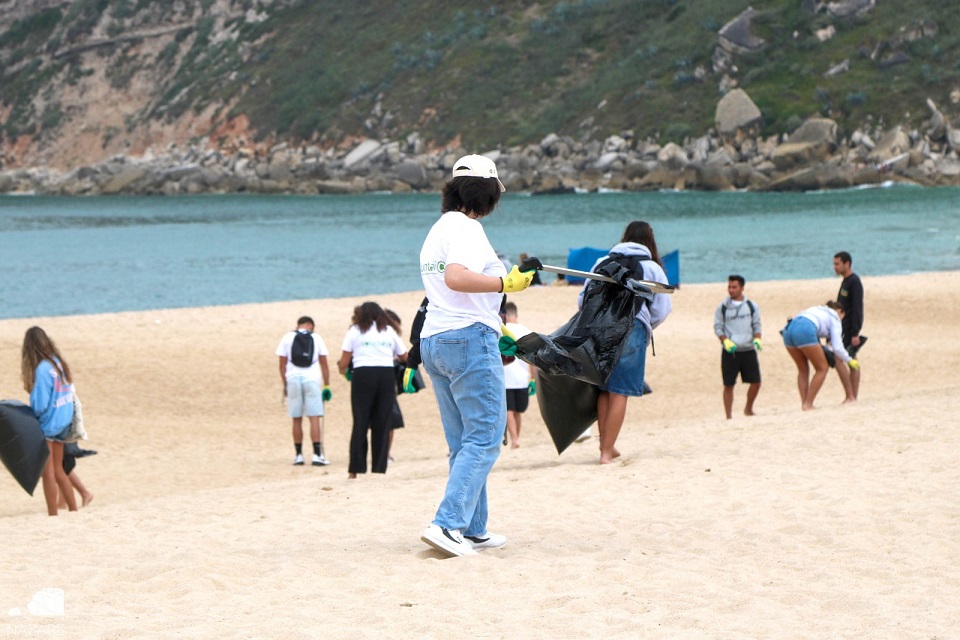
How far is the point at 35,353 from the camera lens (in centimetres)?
868

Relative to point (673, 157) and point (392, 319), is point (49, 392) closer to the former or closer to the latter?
point (392, 319)

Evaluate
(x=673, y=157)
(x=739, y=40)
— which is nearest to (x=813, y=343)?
(x=673, y=157)

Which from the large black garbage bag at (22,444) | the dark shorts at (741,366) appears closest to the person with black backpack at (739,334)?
the dark shorts at (741,366)

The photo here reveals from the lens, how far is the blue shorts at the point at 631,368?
27.5ft

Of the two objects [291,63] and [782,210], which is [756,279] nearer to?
[782,210]

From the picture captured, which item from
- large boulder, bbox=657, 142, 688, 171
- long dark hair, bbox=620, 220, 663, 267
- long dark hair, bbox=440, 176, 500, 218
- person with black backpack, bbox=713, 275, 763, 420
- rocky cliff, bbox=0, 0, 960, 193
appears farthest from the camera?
large boulder, bbox=657, 142, 688, 171

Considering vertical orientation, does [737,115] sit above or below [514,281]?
above

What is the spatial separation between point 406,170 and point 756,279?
55.4m

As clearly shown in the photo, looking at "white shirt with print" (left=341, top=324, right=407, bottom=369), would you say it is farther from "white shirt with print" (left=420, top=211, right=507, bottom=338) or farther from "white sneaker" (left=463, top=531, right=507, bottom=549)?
"white shirt with print" (left=420, top=211, right=507, bottom=338)

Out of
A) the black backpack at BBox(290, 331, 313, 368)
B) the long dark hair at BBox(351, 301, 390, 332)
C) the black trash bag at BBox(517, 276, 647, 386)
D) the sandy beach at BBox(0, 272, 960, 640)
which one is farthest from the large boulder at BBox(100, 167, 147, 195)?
the black trash bag at BBox(517, 276, 647, 386)

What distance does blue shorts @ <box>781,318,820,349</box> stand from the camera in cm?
1191

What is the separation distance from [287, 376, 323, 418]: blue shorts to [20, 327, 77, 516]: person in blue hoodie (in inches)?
111

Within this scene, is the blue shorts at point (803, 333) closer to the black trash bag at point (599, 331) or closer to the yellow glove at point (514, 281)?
the black trash bag at point (599, 331)

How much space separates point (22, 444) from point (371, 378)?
8.18 feet
